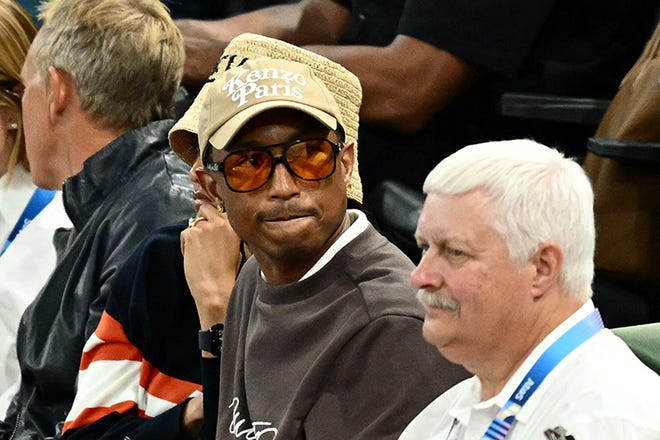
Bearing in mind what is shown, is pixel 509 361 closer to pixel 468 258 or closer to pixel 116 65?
pixel 468 258

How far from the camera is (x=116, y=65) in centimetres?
343

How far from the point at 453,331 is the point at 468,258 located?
105 mm

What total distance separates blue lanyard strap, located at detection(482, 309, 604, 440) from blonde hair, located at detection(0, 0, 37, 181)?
8.12 ft

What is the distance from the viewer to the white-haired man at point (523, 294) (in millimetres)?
1861

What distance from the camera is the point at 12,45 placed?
13.1 feet

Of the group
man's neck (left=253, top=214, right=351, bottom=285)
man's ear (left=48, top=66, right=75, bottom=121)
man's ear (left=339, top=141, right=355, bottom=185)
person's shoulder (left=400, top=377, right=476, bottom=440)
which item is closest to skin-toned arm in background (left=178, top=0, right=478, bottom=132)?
man's ear (left=48, top=66, right=75, bottom=121)

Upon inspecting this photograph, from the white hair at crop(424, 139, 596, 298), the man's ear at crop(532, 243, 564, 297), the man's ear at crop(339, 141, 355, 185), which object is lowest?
the man's ear at crop(339, 141, 355, 185)

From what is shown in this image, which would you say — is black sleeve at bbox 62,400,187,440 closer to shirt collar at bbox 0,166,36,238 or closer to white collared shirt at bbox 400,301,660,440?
white collared shirt at bbox 400,301,660,440

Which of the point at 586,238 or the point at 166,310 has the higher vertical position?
the point at 586,238

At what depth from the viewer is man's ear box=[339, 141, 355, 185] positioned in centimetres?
248

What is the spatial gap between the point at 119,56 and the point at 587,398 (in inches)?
75.1

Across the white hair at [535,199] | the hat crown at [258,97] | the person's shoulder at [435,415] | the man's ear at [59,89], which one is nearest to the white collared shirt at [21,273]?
the man's ear at [59,89]

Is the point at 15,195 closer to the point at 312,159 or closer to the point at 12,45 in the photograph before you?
the point at 12,45

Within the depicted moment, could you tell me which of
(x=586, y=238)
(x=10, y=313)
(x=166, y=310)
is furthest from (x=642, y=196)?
(x=10, y=313)
